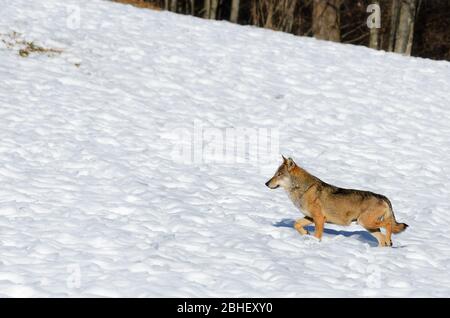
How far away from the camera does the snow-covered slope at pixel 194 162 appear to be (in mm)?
9109

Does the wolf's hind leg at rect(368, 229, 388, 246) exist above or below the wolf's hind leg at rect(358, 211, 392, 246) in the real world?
below

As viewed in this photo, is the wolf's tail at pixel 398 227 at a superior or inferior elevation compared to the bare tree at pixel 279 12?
inferior

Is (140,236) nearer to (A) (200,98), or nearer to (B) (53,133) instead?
(B) (53,133)

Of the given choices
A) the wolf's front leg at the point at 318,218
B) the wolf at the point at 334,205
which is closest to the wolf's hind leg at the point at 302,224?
the wolf at the point at 334,205

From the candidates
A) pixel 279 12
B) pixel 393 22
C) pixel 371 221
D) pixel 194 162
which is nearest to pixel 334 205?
pixel 371 221

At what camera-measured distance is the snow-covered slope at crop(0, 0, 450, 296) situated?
359 inches

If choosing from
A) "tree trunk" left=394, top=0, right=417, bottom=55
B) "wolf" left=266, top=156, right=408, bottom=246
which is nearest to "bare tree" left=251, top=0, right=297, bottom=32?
"tree trunk" left=394, top=0, right=417, bottom=55

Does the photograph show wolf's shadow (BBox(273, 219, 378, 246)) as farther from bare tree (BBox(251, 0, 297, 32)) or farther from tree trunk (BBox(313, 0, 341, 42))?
bare tree (BBox(251, 0, 297, 32))

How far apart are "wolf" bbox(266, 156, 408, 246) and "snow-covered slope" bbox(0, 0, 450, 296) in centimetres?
34

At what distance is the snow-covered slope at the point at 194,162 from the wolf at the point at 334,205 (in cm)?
34

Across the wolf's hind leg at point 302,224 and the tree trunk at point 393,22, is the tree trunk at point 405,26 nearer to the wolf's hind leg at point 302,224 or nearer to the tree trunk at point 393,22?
the tree trunk at point 393,22

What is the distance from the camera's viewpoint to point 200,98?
18.3 meters

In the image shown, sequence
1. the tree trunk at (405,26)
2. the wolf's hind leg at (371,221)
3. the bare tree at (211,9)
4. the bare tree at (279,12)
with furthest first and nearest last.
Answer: the bare tree at (211,9)
the bare tree at (279,12)
the tree trunk at (405,26)
the wolf's hind leg at (371,221)

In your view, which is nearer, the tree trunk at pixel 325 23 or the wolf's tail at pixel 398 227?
the wolf's tail at pixel 398 227
